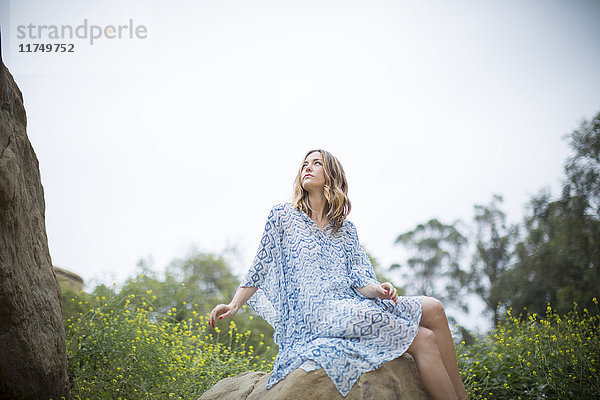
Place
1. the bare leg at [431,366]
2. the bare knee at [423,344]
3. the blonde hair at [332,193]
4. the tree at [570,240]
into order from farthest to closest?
the tree at [570,240], the blonde hair at [332,193], the bare knee at [423,344], the bare leg at [431,366]

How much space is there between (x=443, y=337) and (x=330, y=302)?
2.51ft

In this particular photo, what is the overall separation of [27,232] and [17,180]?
0.41 m

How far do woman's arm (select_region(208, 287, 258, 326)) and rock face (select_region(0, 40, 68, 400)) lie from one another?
117 centimetres

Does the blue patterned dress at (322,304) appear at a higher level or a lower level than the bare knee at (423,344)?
higher

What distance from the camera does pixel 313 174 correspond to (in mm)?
3541

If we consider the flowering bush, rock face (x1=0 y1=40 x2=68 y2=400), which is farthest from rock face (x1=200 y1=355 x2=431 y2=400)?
Result: the flowering bush

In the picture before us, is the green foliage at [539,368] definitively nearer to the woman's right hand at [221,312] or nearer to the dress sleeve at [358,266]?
the dress sleeve at [358,266]

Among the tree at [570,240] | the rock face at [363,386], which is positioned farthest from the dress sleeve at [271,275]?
the tree at [570,240]

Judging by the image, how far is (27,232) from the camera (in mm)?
3004

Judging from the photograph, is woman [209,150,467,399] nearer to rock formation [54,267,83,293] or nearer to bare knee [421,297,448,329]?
bare knee [421,297,448,329]

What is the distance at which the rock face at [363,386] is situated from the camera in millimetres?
2428

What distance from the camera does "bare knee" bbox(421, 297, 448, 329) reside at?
2855 millimetres

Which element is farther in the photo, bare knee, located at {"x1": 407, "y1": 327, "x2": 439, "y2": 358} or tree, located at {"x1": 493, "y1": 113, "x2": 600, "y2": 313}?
tree, located at {"x1": 493, "y1": 113, "x2": 600, "y2": 313}

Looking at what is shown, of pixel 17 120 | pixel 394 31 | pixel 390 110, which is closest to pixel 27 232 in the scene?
pixel 17 120
